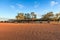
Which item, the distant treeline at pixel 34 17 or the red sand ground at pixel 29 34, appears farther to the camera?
the distant treeline at pixel 34 17

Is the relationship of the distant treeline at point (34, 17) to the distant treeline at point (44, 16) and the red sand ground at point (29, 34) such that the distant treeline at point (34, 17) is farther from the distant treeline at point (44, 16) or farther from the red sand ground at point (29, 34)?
the red sand ground at point (29, 34)

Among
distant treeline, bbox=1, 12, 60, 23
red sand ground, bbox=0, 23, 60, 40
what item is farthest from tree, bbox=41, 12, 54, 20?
red sand ground, bbox=0, 23, 60, 40

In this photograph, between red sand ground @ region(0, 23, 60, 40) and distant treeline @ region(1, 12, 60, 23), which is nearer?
red sand ground @ region(0, 23, 60, 40)

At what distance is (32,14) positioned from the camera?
48.6m

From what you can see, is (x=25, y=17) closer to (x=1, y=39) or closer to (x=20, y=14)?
(x=20, y=14)

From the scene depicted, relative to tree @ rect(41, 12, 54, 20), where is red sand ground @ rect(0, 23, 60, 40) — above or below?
below

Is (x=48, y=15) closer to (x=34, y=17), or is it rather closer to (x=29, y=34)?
(x=34, y=17)

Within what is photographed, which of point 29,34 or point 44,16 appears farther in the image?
point 44,16

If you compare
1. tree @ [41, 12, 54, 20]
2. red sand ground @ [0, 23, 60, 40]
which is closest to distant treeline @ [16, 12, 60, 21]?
tree @ [41, 12, 54, 20]

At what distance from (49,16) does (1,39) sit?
4069cm

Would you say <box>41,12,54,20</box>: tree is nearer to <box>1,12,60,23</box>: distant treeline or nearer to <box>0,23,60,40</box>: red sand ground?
<box>1,12,60,23</box>: distant treeline

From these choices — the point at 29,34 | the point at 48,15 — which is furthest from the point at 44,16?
the point at 29,34

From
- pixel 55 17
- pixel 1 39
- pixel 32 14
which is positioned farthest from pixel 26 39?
pixel 32 14

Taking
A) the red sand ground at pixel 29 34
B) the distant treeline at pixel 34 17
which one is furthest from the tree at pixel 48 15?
the red sand ground at pixel 29 34
